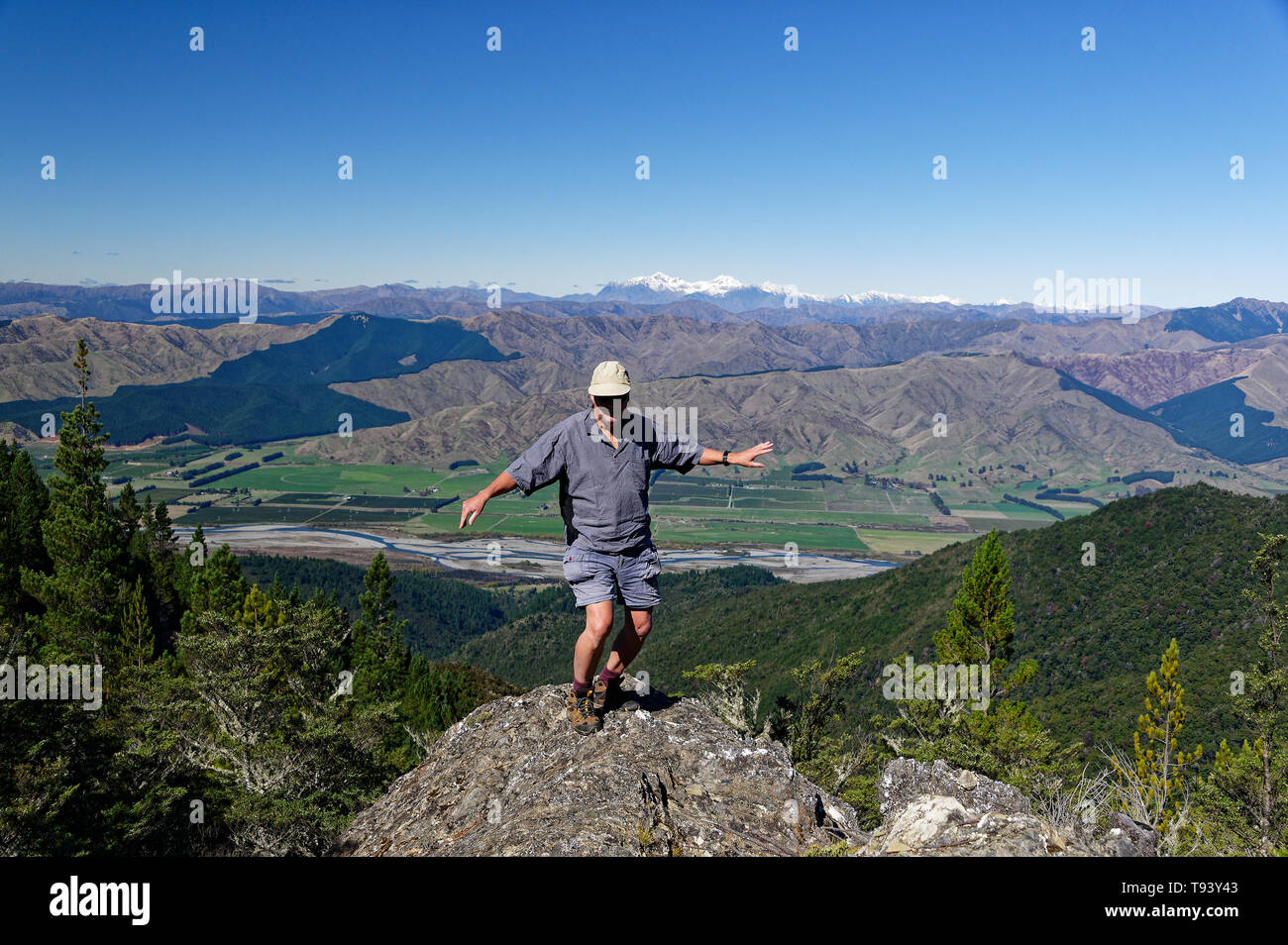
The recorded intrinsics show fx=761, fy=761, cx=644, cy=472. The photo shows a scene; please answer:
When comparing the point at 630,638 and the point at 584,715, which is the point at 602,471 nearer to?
the point at 630,638

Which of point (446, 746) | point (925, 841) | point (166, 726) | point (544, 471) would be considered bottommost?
point (166, 726)

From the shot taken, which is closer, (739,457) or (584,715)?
(739,457)

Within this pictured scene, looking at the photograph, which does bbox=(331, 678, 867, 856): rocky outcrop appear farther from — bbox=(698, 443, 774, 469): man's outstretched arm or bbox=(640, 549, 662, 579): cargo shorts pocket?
bbox=(698, 443, 774, 469): man's outstretched arm

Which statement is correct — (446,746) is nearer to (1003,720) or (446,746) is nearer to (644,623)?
(644,623)

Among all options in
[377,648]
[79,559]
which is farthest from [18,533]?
[377,648]
